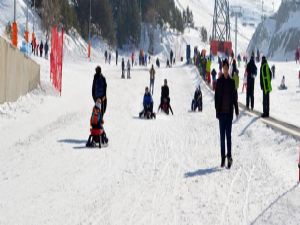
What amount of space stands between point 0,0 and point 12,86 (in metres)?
47.5

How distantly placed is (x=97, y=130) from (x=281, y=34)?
11203 centimetres

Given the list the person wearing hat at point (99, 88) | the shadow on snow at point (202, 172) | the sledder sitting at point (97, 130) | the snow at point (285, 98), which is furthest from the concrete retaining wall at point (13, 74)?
the shadow on snow at point (202, 172)

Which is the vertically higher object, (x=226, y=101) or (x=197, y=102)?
(x=226, y=101)

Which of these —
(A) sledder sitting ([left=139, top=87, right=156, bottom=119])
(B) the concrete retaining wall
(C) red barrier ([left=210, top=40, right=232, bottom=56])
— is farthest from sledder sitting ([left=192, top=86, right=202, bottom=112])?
(C) red barrier ([left=210, top=40, right=232, bottom=56])

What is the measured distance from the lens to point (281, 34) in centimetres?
11694

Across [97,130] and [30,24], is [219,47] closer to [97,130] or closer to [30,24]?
[30,24]

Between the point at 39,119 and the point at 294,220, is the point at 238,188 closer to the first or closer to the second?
the point at 294,220

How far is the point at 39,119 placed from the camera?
54.7 feet

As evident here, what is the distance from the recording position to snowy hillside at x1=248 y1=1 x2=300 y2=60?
4387 inches

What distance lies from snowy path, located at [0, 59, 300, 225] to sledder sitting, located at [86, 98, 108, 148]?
1.00 feet

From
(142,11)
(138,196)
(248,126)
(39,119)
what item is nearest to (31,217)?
(138,196)

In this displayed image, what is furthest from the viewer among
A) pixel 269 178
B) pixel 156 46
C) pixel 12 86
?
pixel 156 46

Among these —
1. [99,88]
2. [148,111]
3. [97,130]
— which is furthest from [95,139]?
[148,111]

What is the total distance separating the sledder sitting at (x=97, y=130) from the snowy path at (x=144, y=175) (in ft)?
1.00
